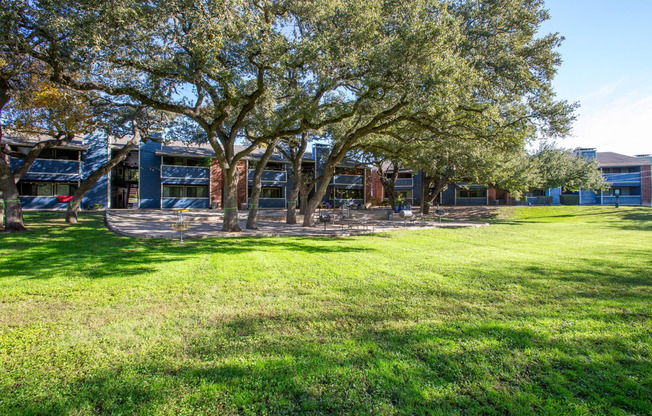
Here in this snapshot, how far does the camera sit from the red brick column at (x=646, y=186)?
39094 millimetres

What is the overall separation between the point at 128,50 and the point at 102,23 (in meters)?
1.23

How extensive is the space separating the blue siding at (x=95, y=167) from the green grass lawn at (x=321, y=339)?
25534mm

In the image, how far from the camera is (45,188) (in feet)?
88.5

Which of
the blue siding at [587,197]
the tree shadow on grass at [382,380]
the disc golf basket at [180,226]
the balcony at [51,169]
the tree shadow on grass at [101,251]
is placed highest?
the balcony at [51,169]

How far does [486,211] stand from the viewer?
104 feet

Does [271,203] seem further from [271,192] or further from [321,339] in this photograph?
[321,339]

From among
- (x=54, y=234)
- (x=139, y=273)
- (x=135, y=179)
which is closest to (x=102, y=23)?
(x=139, y=273)

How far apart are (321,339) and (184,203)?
104 feet

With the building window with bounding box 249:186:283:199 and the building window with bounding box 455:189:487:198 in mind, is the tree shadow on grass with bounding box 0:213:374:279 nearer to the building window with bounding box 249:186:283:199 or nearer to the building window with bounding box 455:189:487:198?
the building window with bounding box 249:186:283:199

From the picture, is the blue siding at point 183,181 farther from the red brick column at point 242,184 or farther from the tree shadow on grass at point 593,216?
the tree shadow on grass at point 593,216

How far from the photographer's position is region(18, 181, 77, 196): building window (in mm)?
26138

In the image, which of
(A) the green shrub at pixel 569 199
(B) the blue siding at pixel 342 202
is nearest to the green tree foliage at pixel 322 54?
(B) the blue siding at pixel 342 202

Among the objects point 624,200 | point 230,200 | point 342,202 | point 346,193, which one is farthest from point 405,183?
point 230,200

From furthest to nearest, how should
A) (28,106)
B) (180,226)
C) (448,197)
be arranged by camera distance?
1. (448,197)
2. (28,106)
3. (180,226)
